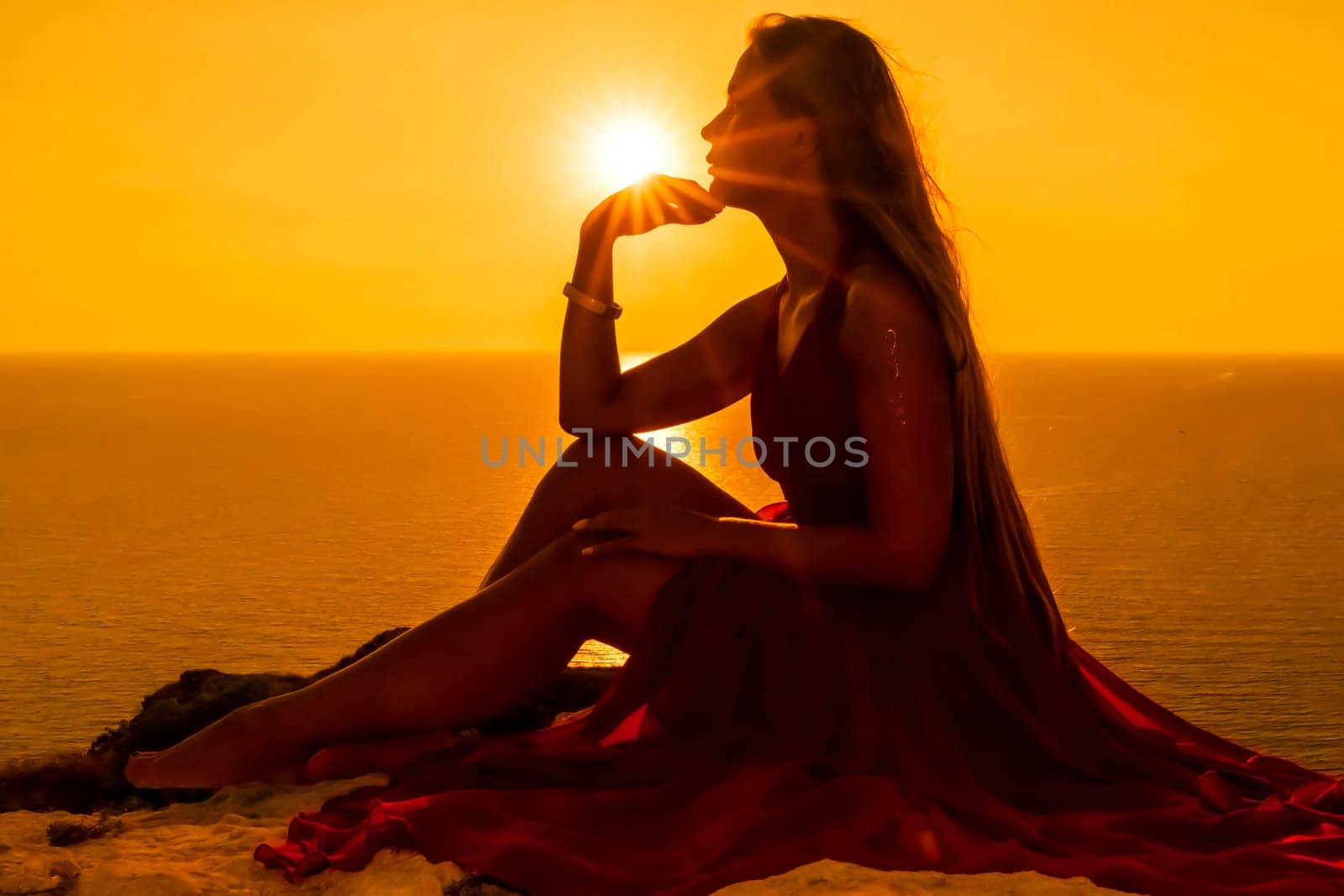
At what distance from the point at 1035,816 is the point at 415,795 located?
131 cm

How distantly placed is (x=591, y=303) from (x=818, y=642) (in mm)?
1278

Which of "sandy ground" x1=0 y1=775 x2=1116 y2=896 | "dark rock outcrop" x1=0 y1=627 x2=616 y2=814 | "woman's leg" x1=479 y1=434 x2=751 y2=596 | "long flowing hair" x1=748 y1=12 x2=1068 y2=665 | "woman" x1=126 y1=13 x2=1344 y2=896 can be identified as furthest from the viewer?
"dark rock outcrop" x1=0 y1=627 x2=616 y2=814

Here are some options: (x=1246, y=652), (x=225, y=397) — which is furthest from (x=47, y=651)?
(x=225, y=397)

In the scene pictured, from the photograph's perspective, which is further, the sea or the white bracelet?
the sea

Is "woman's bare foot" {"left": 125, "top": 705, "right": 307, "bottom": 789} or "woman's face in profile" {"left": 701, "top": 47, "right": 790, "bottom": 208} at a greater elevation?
"woman's face in profile" {"left": 701, "top": 47, "right": 790, "bottom": 208}

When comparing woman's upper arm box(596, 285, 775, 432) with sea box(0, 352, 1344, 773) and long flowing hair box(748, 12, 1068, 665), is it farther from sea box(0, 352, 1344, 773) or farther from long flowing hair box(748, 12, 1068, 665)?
sea box(0, 352, 1344, 773)

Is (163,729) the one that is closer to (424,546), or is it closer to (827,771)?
(827,771)

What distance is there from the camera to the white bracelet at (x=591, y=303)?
384 cm

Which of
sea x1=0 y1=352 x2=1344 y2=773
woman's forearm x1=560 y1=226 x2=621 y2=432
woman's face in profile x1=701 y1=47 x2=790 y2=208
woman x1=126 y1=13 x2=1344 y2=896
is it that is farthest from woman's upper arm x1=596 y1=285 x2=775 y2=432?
sea x1=0 y1=352 x2=1344 y2=773

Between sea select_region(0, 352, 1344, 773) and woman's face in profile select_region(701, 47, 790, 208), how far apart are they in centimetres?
74

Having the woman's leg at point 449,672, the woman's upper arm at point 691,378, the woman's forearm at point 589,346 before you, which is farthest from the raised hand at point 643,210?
the woman's leg at point 449,672

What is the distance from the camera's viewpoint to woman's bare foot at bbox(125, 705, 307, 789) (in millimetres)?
3162

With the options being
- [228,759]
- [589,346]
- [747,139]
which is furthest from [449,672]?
[747,139]

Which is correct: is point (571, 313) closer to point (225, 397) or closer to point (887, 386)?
point (887, 386)
